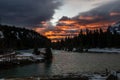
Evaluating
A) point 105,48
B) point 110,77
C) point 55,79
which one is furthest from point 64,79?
point 105,48

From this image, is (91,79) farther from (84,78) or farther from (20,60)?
(20,60)

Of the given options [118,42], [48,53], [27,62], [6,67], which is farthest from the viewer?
[118,42]

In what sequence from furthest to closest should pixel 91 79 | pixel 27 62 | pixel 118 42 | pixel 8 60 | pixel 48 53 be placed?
pixel 118 42
pixel 48 53
pixel 27 62
pixel 8 60
pixel 91 79

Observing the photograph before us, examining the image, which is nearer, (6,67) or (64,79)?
(64,79)

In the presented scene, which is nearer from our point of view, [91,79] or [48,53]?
[91,79]

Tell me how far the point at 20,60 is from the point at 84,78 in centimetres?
4817

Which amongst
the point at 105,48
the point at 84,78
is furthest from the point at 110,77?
the point at 105,48

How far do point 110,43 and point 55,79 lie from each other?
160 m

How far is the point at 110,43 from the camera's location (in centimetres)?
19775

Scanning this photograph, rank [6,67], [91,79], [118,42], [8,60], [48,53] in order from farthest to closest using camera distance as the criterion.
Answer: [118,42] → [48,53] → [8,60] → [6,67] → [91,79]

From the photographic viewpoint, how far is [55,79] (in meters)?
42.7

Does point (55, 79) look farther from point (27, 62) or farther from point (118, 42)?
point (118, 42)

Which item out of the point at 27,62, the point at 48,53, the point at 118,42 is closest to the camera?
the point at 27,62

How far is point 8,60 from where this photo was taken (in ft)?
264
